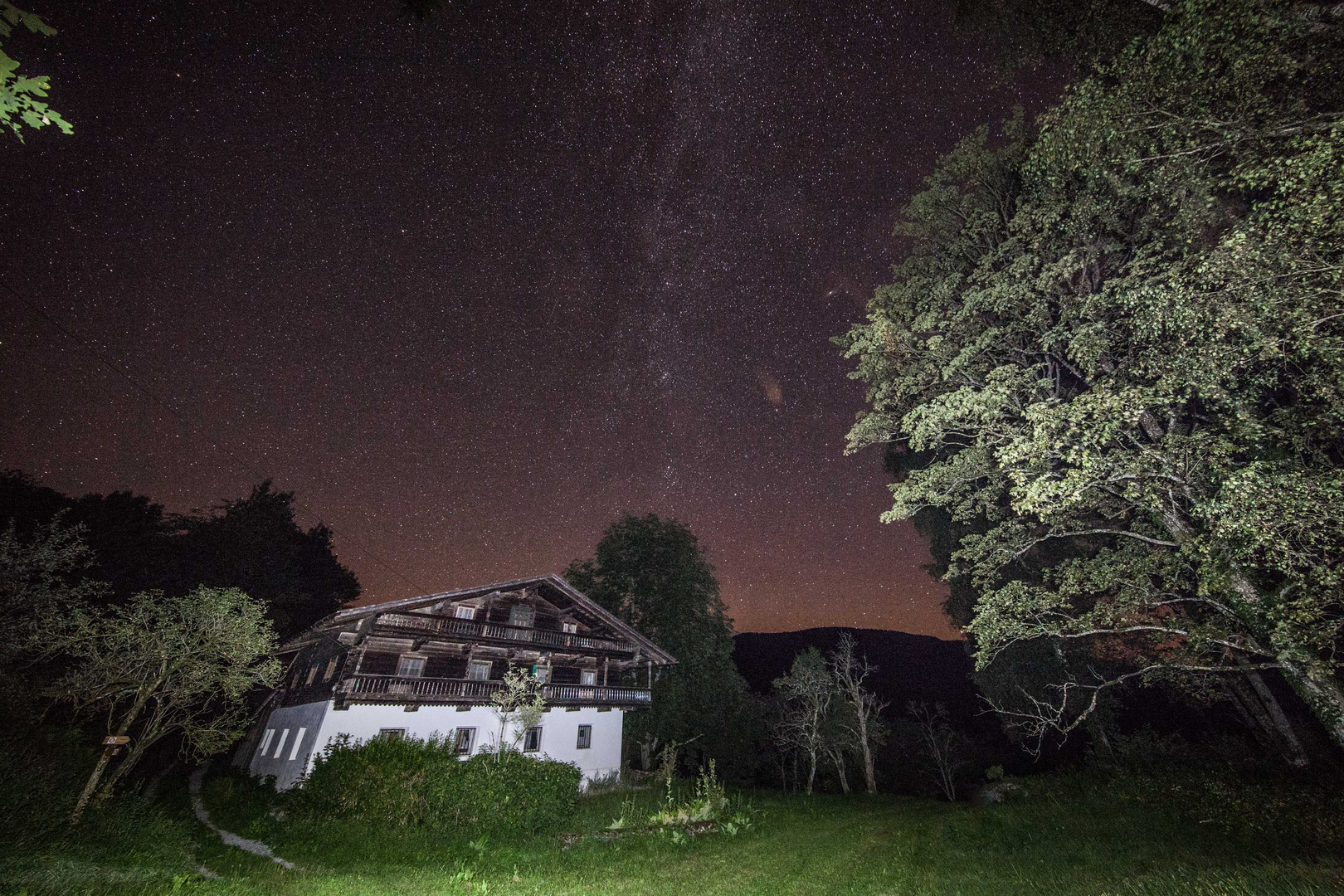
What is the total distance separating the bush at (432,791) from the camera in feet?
43.5

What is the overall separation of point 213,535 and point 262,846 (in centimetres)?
3571

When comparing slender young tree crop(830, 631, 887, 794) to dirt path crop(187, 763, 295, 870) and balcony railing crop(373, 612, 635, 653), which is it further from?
dirt path crop(187, 763, 295, 870)

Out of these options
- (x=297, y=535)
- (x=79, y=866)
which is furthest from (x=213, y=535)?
(x=79, y=866)

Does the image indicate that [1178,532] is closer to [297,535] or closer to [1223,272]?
[1223,272]

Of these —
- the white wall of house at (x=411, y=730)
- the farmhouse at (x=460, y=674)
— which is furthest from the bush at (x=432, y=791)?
the white wall of house at (x=411, y=730)

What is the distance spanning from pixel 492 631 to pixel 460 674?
2.37 meters

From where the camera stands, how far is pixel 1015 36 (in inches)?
479

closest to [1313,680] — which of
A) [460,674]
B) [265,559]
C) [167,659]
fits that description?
[167,659]

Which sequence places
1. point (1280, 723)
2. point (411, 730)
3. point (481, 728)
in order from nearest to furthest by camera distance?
point (1280, 723) < point (411, 730) < point (481, 728)

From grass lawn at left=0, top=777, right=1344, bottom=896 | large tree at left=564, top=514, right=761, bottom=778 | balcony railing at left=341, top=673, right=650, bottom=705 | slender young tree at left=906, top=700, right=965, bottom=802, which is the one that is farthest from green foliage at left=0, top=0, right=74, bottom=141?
slender young tree at left=906, top=700, right=965, bottom=802

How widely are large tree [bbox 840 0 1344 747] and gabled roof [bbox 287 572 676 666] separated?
19549 millimetres

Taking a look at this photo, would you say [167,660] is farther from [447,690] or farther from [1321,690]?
[1321,690]

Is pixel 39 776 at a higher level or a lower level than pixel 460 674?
lower

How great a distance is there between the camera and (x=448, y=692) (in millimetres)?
23000
